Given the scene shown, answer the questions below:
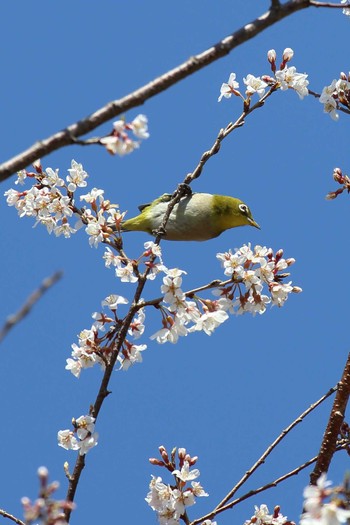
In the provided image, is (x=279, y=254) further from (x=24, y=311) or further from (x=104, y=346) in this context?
(x=24, y=311)

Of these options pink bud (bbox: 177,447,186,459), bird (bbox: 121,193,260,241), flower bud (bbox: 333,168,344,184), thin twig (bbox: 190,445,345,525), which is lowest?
thin twig (bbox: 190,445,345,525)

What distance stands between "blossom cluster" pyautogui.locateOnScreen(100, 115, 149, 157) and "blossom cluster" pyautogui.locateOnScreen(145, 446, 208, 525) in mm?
2531

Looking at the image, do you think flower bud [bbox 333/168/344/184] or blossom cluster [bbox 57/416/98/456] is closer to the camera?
blossom cluster [bbox 57/416/98/456]

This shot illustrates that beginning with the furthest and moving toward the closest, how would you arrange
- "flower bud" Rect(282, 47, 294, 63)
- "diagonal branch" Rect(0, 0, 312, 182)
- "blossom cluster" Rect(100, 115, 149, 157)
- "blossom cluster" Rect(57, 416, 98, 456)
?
"flower bud" Rect(282, 47, 294, 63) → "blossom cluster" Rect(57, 416, 98, 456) → "blossom cluster" Rect(100, 115, 149, 157) → "diagonal branch" Rect(0, 0, 312, 182)

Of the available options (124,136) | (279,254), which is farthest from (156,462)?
(124,136)

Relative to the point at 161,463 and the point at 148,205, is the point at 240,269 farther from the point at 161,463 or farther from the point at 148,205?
the point at 148,205

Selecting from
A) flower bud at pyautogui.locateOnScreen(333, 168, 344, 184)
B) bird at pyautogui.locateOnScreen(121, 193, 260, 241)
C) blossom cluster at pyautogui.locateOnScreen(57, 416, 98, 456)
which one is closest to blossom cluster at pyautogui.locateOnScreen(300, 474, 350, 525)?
blossom cluster at pyautogui.locateOnScreen(57, 416, 98, 456)

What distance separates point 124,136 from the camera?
3.22 m

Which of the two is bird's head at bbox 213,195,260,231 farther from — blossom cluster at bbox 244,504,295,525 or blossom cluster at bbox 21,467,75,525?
blossom cluster at bbox 21,467,75,525

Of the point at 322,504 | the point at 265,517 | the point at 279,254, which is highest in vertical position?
the point at 279,254

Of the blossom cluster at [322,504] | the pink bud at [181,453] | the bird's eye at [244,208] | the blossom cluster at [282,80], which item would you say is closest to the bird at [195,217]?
the bird's eye at [244,208]

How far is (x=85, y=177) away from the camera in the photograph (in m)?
5.81

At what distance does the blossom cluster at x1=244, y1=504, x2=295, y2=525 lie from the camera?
4961 mm

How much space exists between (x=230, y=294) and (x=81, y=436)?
4.33 feet
